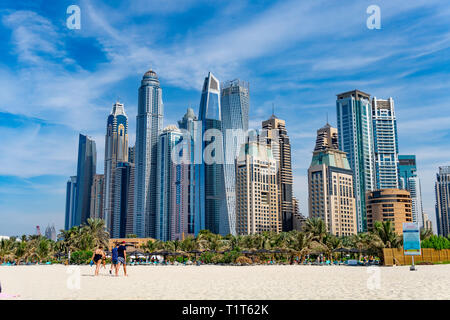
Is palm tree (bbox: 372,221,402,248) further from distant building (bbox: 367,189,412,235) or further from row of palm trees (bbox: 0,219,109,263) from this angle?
distant building (bbox: 367,189,412,235)

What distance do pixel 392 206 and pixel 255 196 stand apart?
2157 inches

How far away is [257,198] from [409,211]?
60328 millimetres

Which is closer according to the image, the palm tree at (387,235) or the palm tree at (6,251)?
the palm tree at (387,235)

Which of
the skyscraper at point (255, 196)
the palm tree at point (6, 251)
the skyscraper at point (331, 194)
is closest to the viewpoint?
the palm tree at point (6, 251)

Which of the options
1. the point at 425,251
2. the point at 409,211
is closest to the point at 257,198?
the point at 409,211

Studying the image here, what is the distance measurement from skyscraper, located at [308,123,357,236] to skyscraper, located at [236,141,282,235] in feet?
66.0

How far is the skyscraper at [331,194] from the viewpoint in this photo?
568 feet

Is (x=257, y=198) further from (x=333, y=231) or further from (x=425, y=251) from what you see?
(x=425, y=251)

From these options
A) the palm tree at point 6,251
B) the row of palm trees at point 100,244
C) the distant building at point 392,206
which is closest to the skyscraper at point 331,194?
the distant building at point 392,206

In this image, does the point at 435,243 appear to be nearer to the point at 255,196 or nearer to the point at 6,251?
the point at 6,251

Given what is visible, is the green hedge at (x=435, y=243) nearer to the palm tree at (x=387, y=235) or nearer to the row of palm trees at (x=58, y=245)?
the palm tree at (x=387, y=235)

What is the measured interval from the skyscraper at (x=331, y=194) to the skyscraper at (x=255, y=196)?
2011 cm
